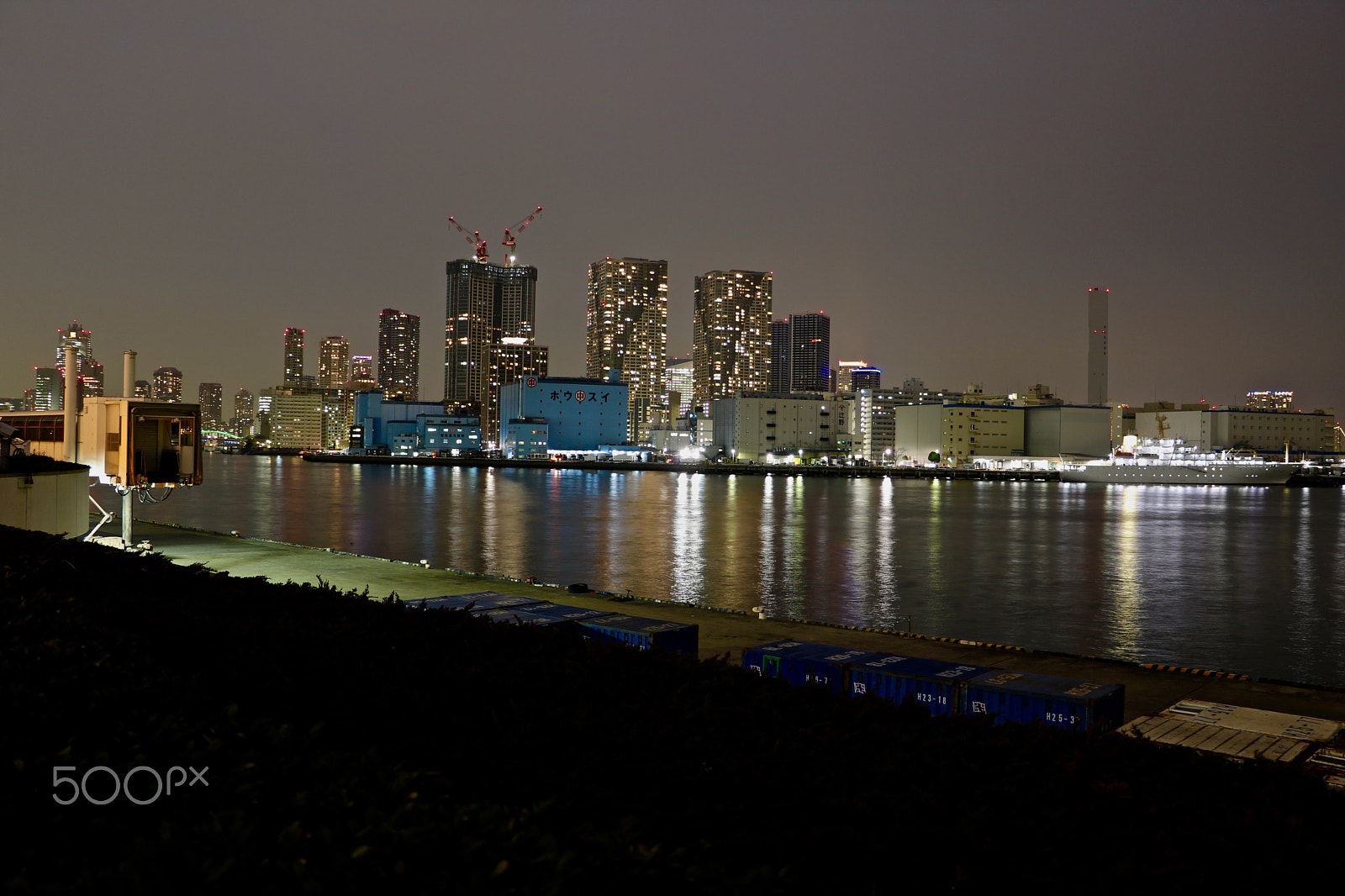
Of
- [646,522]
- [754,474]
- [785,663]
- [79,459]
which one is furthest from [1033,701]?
[754,474]

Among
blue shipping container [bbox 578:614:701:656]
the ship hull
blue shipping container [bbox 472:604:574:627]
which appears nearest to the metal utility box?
blue shipping container [bbox 472:604:574:627]

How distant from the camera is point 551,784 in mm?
4633

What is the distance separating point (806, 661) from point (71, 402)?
25684mm

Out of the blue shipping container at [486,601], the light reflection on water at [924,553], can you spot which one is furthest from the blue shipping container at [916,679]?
the light reflection on water at [924,553]

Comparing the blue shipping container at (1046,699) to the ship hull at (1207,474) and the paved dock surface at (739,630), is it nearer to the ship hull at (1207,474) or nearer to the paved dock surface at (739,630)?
the paved dock surface at (739,630)

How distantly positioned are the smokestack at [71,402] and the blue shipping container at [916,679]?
2622cm

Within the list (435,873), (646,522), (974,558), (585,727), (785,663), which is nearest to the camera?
(435,873)

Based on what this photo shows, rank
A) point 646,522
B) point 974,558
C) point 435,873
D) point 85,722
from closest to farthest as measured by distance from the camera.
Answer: point 435,873 → point 85,722 → point 974,558 → point 646,522

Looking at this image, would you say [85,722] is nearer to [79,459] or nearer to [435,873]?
[435,873]

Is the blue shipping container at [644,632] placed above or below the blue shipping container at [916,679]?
above

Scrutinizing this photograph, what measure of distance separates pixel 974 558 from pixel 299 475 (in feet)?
410

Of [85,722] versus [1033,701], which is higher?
[85,722]

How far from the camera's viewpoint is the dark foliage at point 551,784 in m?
3.60

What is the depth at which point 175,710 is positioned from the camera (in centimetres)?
481
